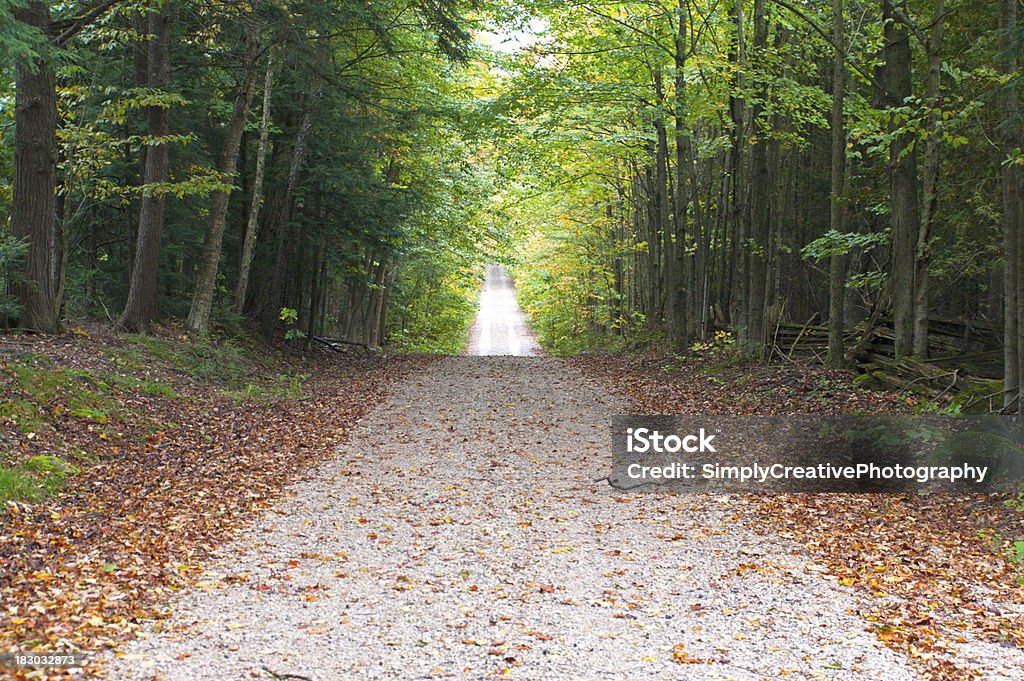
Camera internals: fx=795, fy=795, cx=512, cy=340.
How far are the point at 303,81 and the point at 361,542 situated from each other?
10.6 metres

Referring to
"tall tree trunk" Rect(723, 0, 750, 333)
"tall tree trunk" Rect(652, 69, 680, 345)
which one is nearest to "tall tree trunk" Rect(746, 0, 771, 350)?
"tall tree trunk" Rect(723, 0, 750, 333)

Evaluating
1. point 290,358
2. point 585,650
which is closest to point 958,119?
point 585,650

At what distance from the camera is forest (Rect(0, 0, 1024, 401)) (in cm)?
1112

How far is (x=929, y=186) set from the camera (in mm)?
10445

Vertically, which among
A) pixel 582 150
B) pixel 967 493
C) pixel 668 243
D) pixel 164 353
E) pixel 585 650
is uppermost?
pixel 582 150

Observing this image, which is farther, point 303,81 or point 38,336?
point 303,81

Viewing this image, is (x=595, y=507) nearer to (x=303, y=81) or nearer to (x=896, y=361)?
(x=896, y=361)

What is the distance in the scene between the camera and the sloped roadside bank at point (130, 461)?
509cm

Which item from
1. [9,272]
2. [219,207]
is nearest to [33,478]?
[9,272]

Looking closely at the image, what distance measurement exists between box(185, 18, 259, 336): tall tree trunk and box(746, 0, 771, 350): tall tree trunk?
9037 millimetres

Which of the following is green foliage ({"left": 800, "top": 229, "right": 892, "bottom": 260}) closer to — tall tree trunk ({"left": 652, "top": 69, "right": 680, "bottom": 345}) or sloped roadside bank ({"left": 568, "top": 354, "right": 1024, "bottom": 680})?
sloped roadside bank ({"left": 568, "top": 354, "right": 1024, "bottom": 680})

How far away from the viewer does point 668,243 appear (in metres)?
20.2

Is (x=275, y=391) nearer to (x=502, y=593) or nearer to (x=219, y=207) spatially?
(x=219, y=207)

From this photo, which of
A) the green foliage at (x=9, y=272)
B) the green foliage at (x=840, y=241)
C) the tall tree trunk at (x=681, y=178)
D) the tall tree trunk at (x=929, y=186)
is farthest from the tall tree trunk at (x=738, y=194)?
the green foliage at (x=9, y=272)
